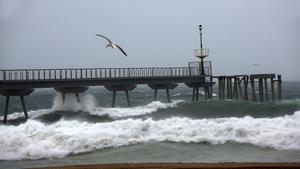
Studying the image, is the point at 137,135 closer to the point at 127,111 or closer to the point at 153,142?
the point at 153,142

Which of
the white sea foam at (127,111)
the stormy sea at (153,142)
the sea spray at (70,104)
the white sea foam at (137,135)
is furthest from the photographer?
the sea spray at (70,104)

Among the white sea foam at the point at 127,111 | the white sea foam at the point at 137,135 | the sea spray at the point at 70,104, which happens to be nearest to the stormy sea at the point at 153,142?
the white sea foam at the point at 137,135

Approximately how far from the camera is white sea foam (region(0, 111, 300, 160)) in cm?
1869

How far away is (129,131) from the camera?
2166cm

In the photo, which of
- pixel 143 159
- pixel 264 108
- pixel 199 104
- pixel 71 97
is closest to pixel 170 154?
pixel 143 159

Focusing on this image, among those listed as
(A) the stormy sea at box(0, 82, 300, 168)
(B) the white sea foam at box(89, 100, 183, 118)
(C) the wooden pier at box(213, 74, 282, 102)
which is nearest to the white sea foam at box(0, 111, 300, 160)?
(A) the stormy sea at box(0, 82, 300, 168)

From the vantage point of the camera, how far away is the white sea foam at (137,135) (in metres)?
18.7

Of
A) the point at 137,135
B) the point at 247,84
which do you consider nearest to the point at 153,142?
the point at 137,135

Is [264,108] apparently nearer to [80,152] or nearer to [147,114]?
[147,114]

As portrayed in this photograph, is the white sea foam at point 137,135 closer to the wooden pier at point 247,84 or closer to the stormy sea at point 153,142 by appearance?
the stormy sea at point 153,142

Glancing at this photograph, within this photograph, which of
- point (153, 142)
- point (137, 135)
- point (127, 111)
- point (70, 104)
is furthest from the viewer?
point (70, 104)

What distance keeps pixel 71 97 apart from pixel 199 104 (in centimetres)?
1022

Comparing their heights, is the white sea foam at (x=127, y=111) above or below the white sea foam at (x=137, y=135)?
below

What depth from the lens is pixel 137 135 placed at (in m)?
21.1
